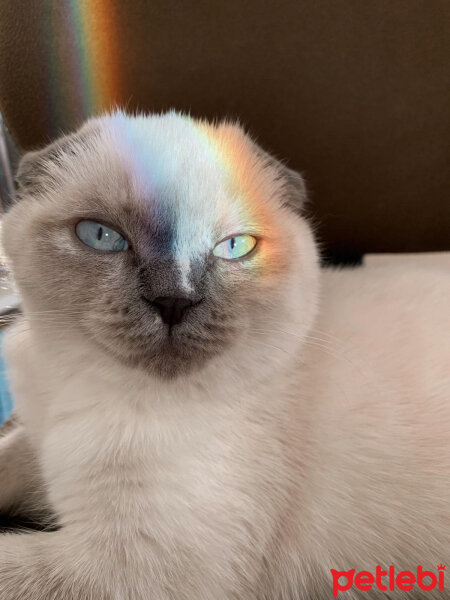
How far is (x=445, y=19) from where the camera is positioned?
1.05m

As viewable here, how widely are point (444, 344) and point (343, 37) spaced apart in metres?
0.67

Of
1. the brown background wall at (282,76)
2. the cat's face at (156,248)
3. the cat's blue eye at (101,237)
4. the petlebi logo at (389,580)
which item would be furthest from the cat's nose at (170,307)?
the brown background wall at (282,76)

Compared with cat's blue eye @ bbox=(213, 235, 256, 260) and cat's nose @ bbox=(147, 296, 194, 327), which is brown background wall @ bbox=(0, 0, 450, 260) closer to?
cat's blue eye @ bbox=(213, 235, 256, 260)

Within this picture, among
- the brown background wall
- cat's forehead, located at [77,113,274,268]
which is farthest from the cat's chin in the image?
the brown background wall

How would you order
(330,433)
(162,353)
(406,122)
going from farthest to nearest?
(406,122) → (330,433) → (162,353)

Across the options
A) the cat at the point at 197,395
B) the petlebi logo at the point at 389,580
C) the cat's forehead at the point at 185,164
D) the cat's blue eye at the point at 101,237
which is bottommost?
the petlebi logo at the point at 389,580

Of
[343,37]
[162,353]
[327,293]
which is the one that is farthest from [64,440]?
→ [343,37]

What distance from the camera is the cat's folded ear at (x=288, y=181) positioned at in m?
1.00

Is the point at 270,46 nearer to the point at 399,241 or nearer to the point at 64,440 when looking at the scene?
the point at 399,241

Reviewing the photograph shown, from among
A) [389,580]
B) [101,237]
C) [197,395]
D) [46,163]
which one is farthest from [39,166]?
[389,580]

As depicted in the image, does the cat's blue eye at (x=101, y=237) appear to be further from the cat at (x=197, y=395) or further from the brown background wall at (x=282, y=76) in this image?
the brown background wall at (x=282, y=76)

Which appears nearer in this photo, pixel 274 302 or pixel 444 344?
pixel 274 302

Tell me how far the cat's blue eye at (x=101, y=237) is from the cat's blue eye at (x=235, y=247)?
0.49ft

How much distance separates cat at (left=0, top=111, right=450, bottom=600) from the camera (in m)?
0.75
